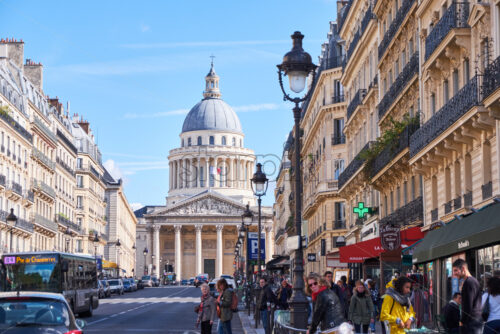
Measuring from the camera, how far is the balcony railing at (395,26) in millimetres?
32562

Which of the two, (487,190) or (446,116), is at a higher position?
(446,116)

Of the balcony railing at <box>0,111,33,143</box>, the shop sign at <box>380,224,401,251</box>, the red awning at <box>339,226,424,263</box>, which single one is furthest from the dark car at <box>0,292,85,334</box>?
the balcony railing at <box>0,111,33,143</box>

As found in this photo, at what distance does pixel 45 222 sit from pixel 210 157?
11036 centimetres

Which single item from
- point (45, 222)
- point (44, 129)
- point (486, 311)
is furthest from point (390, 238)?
point (45, 222)

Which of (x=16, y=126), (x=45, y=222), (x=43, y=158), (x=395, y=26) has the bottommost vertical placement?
(x=45, y=222)

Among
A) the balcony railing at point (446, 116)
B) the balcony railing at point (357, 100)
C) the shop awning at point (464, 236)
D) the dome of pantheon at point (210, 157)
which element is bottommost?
the shop awning at point (464, 236)

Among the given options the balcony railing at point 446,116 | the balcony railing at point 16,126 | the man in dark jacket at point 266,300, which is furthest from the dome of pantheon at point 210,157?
the man in dark jacket at point 266,300

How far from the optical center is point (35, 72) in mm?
78875

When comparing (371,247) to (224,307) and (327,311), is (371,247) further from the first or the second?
(327,311)

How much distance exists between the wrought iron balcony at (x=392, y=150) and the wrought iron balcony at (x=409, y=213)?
172 cm

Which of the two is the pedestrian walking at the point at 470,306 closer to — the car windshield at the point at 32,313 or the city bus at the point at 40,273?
the car windshield at the point at 32,313

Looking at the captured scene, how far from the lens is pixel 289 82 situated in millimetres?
15961

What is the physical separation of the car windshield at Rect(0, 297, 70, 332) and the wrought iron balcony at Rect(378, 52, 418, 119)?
2013 cm

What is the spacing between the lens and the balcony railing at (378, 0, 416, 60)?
32562 mm
